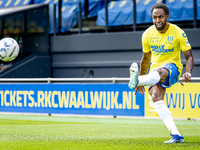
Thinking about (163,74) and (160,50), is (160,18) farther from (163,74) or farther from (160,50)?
(163,74)

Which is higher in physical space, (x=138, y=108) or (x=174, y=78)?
(x=174, y=78)

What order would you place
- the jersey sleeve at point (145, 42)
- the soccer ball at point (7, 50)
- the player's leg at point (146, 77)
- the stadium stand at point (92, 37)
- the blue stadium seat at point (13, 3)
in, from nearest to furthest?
the player's leg at point (146, 77) < the jersey sleeve at point (145, 42) < the soccer ball at point (7, 50) < the stadium stand at point (92, 37) < the blue stadium seat at point (13, 3)

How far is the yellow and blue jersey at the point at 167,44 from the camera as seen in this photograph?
20.9 ft

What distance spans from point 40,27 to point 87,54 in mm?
2681

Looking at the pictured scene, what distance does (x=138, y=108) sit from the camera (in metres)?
12.1

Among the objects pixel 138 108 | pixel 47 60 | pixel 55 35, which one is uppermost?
pixel 55 35

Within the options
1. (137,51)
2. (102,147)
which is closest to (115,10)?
(137,51)

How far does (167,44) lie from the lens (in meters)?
6.41


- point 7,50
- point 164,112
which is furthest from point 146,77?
point 7,50

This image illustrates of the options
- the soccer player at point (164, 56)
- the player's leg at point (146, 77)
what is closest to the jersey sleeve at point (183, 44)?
the soccer player at point (164, 56)

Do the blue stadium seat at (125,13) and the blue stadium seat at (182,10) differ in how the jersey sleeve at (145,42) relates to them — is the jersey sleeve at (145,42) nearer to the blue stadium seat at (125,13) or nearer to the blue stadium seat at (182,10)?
the blue stadium seat at (182,10)

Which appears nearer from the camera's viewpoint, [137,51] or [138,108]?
[138,108]

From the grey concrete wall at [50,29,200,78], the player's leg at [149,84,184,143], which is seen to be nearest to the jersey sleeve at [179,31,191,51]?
the player's leg at [149,84,184,143]

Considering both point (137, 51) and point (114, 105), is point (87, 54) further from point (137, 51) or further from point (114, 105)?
point (114, 105)
